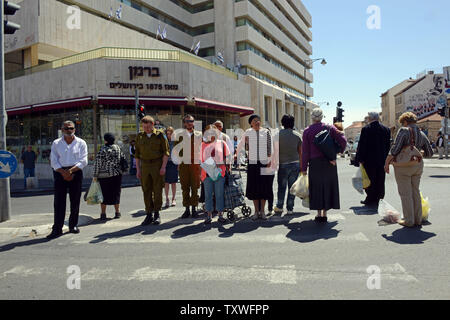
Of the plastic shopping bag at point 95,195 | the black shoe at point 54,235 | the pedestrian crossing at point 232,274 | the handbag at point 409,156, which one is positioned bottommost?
the pedestrian crossing at point 232,274

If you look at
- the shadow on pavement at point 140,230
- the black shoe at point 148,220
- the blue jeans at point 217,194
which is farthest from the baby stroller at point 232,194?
the black shoe at point 148,220

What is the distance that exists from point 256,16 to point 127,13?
47.5 feet

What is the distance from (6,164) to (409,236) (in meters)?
7.20

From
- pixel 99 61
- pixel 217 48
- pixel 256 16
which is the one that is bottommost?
pixel 99 61

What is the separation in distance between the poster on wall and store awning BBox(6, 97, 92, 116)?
212 ft

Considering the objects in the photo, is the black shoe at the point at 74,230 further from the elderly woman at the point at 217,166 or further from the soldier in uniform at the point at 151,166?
the elderly woman at the point at 217,166

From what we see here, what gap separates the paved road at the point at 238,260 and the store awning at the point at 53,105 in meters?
15.5

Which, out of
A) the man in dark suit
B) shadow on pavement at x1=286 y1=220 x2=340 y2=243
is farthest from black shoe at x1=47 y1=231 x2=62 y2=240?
the man in dark suit

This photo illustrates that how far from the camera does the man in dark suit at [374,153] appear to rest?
299 inches

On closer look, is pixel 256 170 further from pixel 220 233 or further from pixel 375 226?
pixel 375 226

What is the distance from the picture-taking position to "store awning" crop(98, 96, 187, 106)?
797 inches

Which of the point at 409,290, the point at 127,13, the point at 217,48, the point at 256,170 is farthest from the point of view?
the point at 217,48

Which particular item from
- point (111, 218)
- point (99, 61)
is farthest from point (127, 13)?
point (111, 218)

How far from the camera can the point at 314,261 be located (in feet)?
13.3
